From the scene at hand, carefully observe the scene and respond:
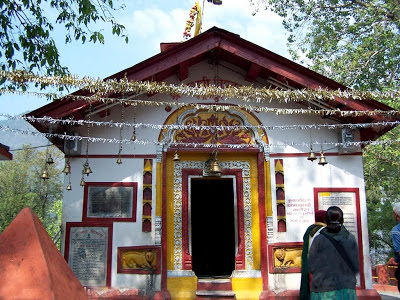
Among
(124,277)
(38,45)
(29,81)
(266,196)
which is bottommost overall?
(124,277)

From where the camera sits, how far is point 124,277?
26.2 feet

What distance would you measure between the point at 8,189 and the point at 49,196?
335 cm

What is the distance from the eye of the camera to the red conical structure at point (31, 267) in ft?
11.5

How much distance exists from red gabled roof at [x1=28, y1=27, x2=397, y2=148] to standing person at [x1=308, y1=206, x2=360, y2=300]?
12.5ft

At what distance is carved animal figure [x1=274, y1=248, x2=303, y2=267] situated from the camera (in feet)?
26.8

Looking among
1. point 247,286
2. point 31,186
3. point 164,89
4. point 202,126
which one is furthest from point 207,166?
point 31,186

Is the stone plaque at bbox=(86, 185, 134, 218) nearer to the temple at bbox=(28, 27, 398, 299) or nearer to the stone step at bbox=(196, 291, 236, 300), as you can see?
the temple at bbox=(28, 27, 398, 299)

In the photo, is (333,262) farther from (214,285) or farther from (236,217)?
(236,217)

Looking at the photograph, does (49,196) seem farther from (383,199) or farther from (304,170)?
(304,170)

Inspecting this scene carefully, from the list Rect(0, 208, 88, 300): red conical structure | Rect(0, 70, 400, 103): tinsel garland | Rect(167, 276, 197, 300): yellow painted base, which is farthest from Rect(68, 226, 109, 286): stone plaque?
Rect(0, 208, 88, 300): red conical structure

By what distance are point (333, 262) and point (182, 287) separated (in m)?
3.96

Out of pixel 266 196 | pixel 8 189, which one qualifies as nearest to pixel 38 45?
pixel 266 196

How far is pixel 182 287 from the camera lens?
816 centimetres

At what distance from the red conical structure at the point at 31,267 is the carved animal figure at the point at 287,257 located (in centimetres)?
490
